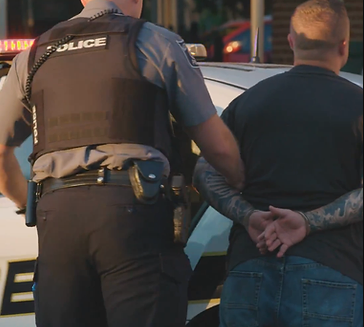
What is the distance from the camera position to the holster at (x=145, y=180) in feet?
6.79

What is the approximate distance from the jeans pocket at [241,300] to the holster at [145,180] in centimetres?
33

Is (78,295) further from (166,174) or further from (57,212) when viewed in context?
(166,174)

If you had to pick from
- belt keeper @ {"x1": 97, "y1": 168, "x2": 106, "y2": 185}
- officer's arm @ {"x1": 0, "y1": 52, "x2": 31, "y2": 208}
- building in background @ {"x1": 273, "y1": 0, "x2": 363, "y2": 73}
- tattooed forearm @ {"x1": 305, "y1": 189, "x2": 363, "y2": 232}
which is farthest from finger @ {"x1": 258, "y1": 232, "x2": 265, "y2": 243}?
building in background @ {"x1": 273, "y1": 0, "x2": 363, "y2": 73}

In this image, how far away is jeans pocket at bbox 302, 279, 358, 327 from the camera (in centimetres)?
206

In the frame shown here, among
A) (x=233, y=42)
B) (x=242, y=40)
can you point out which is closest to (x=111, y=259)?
(x=233, y=42)

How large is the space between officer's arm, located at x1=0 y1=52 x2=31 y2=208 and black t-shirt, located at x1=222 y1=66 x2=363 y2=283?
2.16 ft

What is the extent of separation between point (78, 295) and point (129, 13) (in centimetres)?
83

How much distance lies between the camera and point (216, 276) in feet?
8.17

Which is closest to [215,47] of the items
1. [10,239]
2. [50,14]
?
[50,14]

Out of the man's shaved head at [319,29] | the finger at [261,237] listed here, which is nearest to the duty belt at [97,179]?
Result: the finger at [261,237]

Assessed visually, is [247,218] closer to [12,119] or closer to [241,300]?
[241,300]

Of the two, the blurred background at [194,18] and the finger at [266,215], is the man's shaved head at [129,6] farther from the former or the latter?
the blurred background at [194,18]

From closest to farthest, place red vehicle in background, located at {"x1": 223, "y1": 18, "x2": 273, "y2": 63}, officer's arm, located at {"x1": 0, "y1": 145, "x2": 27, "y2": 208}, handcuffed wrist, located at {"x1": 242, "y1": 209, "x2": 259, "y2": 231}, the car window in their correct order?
handcuffed wrist, located at {"x1": 242, "y1": 209, "x2": 259, "y2": 231}, officer's arm, located at {"x1": 0, "y1": 145, "x2": 27, "y2": 208}, the car window, red vehicle in background, located at {"x1": 223, "y1": 18, "x2": 273, "y2": 63}

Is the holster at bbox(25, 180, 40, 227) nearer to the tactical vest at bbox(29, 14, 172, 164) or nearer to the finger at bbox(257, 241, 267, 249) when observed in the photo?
the tactical vest at bbox(29, 14, 172, 164)
